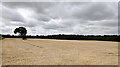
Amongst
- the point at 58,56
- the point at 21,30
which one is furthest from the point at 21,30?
the point at 58,56

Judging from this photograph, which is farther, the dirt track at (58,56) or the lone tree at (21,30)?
the lone tree at (21,30)

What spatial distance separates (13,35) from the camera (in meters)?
86.2

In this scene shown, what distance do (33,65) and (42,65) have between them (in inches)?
16.0

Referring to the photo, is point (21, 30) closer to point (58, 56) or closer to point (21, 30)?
point (21, 30)

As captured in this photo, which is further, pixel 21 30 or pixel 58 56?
pixel 21 30

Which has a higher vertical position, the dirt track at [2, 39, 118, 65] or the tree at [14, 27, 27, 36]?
the tree at [14, 27, 27, 36]

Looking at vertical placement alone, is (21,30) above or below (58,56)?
above

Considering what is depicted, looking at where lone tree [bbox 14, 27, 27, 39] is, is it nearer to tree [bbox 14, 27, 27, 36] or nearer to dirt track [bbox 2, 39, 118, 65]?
tree [bbox 14, 27, 27, 36]

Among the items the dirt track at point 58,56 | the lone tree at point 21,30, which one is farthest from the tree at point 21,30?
the dirt track at point 58,56

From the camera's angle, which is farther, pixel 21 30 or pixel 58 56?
pixel 21 30

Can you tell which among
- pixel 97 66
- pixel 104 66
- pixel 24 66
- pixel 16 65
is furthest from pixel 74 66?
pixel 16 65

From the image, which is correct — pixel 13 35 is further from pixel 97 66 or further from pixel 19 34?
pixel 97 66

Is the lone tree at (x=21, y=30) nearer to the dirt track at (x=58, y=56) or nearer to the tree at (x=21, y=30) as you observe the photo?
the tree at (x=21, y=30)

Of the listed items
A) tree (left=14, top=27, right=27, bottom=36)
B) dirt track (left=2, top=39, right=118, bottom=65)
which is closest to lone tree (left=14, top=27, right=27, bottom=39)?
tree (left=14, top=27, right=27, bottom=36)
